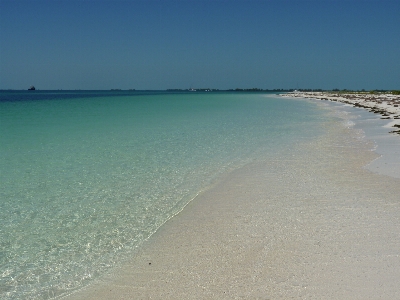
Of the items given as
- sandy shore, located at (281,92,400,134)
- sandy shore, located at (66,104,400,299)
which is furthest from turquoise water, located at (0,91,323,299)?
sandy shore, located at (281,92,400,134)

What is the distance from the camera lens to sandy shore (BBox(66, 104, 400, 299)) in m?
4.57

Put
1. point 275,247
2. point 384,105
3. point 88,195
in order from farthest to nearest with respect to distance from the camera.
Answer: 1. point 384,105
2. point 88,195
3. point 275,247

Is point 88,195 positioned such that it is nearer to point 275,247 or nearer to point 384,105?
point 275,247

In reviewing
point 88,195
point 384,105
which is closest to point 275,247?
point 88,195

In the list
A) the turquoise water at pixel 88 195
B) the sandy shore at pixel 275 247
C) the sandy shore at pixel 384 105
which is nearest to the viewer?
the sandy shore at pixel 275 247

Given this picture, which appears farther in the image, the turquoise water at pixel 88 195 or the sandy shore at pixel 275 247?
the turquoise water at pixel 88 195

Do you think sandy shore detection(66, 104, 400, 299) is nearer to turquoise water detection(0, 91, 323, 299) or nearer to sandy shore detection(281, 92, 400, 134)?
turquoise water detection(0, 91, 323, 299)

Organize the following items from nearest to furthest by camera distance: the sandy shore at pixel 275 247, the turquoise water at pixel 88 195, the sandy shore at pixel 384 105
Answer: the sandy shore at pixel 275 247 < the turquoise water at pixel 88 195 < the sandy shore at pixel 384 105

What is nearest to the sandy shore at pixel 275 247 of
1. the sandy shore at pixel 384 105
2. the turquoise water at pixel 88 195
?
the turquoise water at pixel 88 195

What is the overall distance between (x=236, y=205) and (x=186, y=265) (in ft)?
9.09

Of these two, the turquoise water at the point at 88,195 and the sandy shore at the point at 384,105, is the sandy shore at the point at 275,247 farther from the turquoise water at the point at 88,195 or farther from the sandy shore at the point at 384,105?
the sandy shore at the point at 384,105

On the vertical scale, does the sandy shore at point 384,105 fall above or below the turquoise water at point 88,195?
above

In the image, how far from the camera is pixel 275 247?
5.68 meters

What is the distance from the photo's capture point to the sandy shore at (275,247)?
4.57 m
